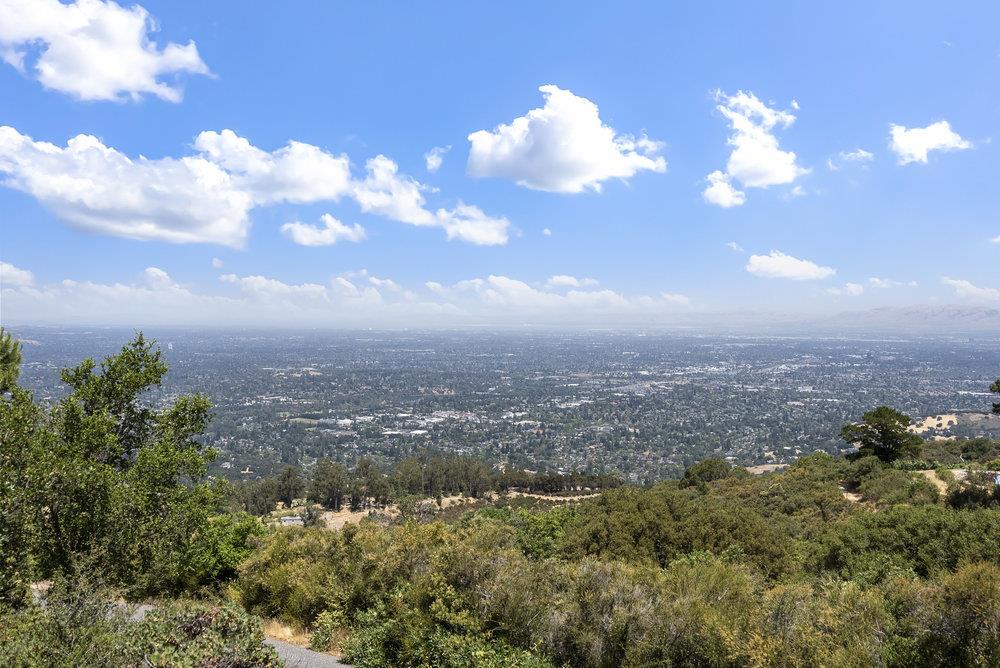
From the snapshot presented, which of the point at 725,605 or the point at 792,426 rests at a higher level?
the point at 725,605

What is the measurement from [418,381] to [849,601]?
11283 cm

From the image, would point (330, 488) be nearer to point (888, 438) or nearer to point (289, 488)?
point (289, 488)

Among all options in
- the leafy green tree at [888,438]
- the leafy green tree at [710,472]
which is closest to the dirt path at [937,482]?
the leafy green tree at [888,438]

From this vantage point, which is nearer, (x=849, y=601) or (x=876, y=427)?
(x=849, y=601)

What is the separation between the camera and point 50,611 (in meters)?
4.55

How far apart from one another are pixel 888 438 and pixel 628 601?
22.9m

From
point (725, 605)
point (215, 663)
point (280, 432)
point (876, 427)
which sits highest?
point (215, 663)

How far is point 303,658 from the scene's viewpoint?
674cm

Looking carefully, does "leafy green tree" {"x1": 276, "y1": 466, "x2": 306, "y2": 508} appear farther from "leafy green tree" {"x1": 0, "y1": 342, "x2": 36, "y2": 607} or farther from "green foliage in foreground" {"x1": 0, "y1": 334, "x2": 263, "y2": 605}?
"leafy green tree" {"x1": 0, "y1": 342, "x2": 36, "y2": 607}

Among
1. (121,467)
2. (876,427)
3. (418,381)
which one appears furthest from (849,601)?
(418,381)

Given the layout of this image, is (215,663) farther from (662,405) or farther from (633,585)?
(662,405)

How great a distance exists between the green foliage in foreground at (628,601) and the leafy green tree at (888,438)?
1342 centimetres

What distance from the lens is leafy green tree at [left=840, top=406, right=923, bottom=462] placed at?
2302 cm

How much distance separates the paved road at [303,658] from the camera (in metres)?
6.44
